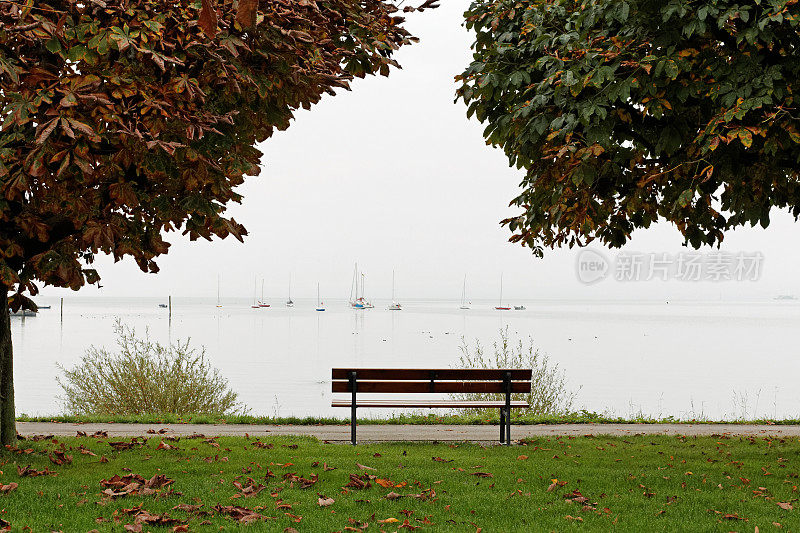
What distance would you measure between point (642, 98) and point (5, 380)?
7.75 meters

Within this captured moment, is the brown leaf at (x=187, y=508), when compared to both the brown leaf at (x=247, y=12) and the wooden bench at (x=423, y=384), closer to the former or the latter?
the wooden bench at (x=423, y=384)

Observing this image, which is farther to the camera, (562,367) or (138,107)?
(562,367)

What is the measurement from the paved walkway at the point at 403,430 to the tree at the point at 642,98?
146 inches

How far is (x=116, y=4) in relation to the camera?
18.7 ft

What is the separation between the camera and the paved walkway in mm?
10039

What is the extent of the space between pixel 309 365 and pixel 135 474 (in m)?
30.8

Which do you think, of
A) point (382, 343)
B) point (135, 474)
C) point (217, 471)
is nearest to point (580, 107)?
point (217, 471)

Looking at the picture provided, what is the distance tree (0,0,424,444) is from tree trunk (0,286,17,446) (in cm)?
143

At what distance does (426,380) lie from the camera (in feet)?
30.6

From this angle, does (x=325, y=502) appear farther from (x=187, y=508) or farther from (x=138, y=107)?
(x=138, y=107)

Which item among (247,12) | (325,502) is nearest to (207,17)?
(247,12)

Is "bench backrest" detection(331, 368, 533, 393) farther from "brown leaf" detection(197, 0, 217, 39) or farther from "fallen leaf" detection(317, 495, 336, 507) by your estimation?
"brown leaf" detection(197, 0, 217, 39)

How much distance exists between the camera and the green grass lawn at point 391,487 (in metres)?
5.57

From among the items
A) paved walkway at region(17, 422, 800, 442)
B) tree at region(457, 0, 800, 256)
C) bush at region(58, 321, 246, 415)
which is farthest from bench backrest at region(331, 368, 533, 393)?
bush at region(58, 321, 246, 415)
